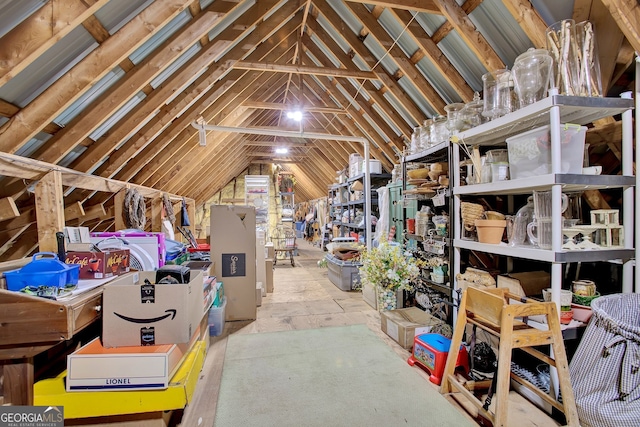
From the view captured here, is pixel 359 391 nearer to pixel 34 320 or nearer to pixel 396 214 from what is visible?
pixel 34 320

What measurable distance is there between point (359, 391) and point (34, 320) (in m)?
1.95

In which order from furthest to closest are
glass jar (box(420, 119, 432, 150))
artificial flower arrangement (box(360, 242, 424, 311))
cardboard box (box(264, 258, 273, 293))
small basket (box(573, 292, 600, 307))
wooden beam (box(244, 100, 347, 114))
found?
wooden beam (box(244, 100, 347, 114)) < cardboard box (box(264, 258, 273, 293)) < glass jar (box(420, 119, 432, 150)) < artificial flower arrangement (box(360, 242, 424, 311)) < small basket (box(573, 292, 600, 307))

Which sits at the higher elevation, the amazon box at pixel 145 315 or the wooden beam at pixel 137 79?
the wooden beam at pixel 137 79

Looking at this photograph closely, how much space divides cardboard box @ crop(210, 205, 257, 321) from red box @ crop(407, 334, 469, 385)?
1919 millimetres

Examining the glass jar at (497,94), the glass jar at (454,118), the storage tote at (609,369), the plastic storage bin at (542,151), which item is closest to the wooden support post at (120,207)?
the glass jar at (454,118)

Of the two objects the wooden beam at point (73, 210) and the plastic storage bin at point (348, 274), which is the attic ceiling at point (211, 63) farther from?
the plastic storage bin at point (348, 274)

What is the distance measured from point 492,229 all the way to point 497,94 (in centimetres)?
108

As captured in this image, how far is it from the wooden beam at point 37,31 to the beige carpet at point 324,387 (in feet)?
8.08

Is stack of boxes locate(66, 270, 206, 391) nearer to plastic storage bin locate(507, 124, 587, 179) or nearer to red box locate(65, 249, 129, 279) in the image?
red box locate(65, 249, 129, 279)

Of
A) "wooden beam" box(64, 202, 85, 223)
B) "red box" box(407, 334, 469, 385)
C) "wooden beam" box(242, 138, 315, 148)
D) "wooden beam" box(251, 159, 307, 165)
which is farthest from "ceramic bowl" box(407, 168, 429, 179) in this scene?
"wooden beam" box(251, 159, 307, 165)

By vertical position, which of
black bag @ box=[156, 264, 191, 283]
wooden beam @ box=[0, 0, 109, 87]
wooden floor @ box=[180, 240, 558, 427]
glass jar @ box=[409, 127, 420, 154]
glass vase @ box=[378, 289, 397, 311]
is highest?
wooden beam @ box=[0, 0, 109, 87]

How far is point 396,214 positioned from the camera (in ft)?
16.1

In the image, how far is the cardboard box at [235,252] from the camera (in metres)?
3.33

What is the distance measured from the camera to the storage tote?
1.52 metres
